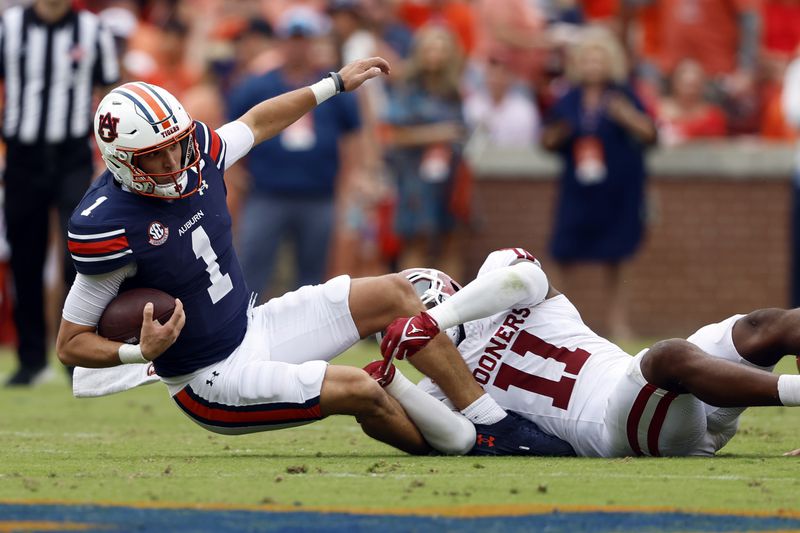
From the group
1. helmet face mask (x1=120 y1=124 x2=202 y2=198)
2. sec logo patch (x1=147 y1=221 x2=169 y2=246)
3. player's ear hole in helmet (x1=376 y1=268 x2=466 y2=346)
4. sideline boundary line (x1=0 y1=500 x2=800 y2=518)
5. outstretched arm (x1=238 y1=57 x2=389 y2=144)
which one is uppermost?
outstretched arm (x1=238 y1=57 x2=389 y2=144)

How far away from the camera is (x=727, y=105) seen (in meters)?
13.8

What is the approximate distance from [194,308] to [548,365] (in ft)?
4.40

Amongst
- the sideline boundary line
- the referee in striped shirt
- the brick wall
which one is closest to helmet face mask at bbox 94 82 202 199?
the sideline boundary line

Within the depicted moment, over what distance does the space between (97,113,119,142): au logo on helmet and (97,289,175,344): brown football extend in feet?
1.88

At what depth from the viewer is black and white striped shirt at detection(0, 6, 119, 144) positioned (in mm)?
9062

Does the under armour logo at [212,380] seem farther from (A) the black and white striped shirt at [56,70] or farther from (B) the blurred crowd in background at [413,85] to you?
(B) the blurred crowd in background at [413,85]

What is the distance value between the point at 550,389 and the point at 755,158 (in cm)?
795

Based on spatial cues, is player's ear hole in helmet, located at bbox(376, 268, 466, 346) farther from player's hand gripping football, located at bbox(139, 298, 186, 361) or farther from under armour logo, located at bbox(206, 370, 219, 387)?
player's hand gripping football, located at bbox(139, 298, 186, 361)

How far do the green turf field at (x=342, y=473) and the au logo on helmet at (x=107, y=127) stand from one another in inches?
47.3

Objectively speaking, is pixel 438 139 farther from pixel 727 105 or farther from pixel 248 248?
pixel 727 105

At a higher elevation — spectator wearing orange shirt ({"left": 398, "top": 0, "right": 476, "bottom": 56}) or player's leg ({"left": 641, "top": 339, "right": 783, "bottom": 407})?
spectator wearing orange shirt ({"left": 398, "top": 0, "right": 476, "bottom": 56})

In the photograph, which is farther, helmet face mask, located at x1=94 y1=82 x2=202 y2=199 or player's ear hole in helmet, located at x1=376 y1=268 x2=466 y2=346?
player's ear hole in helmet, located at x1=376 y1=268 x2=466 y2=346

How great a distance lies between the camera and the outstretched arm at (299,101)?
21.9 feet

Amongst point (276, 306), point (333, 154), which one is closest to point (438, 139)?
point (333, 154)
